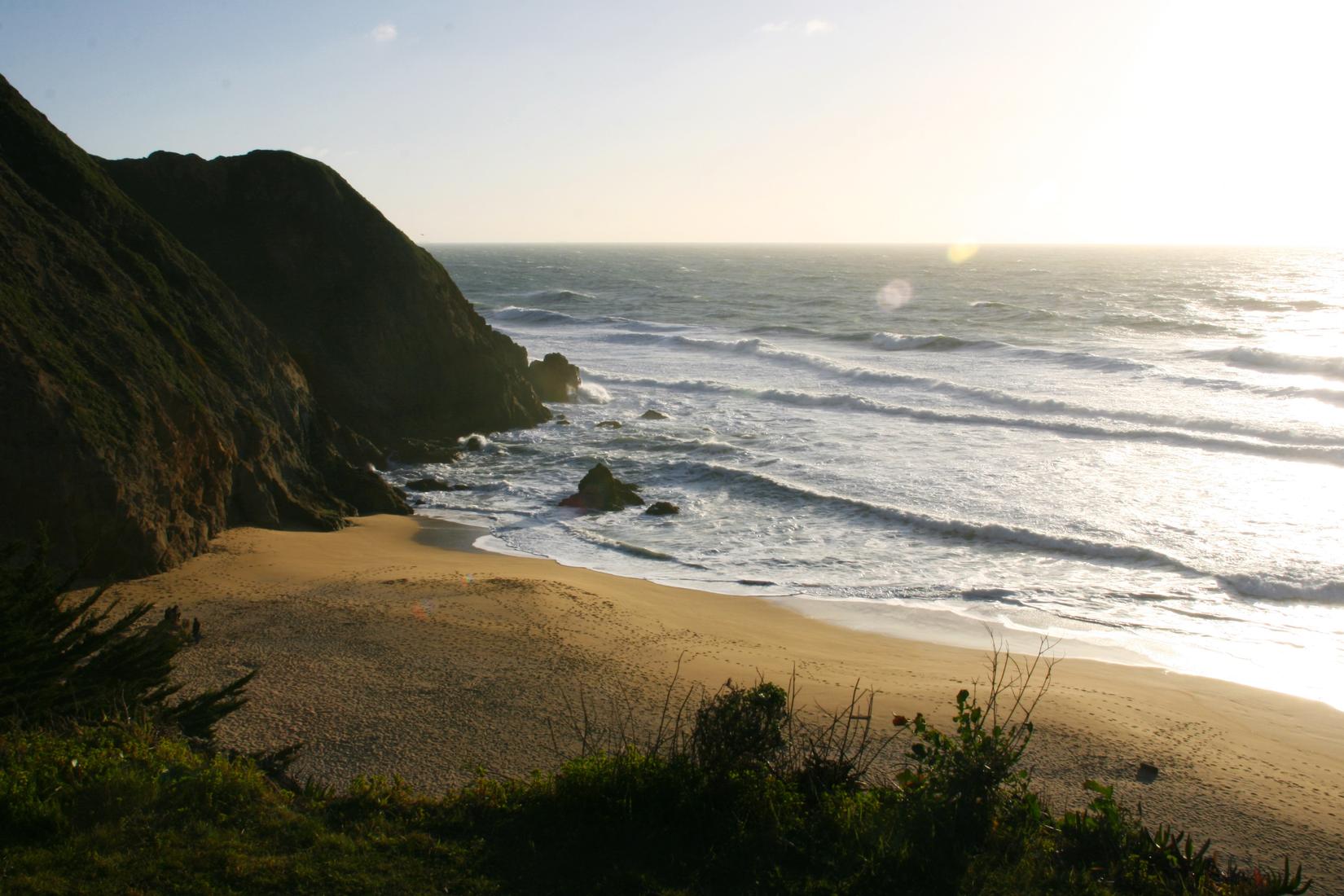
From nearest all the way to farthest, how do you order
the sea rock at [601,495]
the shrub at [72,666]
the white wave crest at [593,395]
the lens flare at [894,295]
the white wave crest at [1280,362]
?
1. the shrub at [72,666]
2. the sea rock at [601,495]
3. the white wave crest at [593,395]
4. the white wave crest at [1280,362]
5. the lens flare at [894,295]

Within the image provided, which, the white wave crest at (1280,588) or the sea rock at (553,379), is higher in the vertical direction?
the sea rock at (553,379)

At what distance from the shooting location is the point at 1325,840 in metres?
7.38

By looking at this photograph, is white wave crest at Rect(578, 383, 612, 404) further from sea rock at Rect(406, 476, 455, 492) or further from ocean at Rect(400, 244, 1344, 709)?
sea rock at Rect(406, 476, 455, 492)

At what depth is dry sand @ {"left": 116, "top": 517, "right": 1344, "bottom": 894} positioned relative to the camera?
7816 mm

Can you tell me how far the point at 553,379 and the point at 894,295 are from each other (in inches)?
2077

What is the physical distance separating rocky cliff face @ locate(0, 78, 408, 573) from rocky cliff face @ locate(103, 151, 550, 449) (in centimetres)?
385

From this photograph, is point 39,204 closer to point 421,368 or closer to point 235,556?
point 235,556

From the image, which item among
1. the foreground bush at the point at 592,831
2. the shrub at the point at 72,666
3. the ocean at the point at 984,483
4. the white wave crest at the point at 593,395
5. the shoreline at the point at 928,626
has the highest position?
the shrub at the point at 72,666

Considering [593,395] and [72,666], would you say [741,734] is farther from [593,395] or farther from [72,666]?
[593,395]

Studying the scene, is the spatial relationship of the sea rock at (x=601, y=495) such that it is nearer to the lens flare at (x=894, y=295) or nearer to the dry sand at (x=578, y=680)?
the dry sand at (x=578, y=680)

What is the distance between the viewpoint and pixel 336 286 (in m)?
24.5

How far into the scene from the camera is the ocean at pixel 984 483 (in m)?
14.0

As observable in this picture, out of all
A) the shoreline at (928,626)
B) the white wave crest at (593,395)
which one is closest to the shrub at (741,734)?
the shoreline at (928,626)

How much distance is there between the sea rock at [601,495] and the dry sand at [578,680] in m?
4.80
